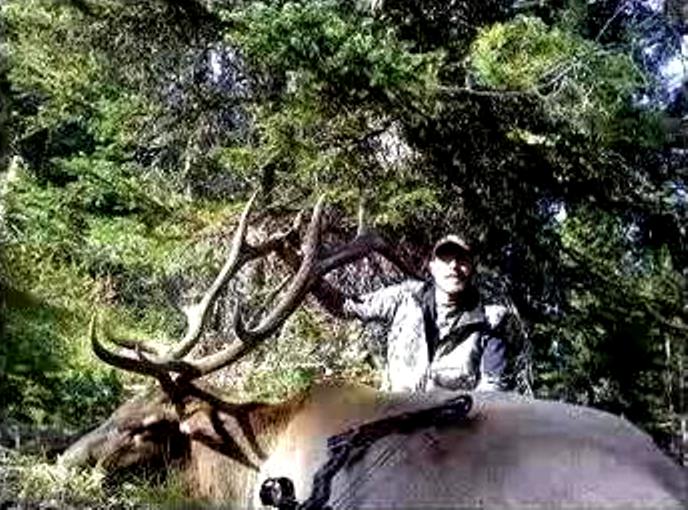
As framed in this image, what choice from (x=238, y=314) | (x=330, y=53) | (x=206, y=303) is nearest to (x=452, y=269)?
(x=238, y=314)

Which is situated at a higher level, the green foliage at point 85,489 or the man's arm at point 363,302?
the man's arm at point 363,302

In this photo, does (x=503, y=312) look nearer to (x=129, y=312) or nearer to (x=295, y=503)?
(x=295, y=503)

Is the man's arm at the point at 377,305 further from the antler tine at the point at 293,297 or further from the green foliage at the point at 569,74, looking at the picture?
the green foliage at the point at 569,74

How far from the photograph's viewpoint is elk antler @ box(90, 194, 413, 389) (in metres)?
6.64

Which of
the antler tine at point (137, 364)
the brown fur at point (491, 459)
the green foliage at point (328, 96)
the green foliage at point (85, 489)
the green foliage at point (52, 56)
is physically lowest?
the green foliage at point (85, 489)

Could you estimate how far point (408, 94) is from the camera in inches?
362

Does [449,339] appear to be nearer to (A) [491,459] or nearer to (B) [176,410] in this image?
(B) [176,410]

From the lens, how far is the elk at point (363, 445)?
14.5 ft

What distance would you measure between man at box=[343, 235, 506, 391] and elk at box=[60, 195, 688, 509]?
2.67 ft

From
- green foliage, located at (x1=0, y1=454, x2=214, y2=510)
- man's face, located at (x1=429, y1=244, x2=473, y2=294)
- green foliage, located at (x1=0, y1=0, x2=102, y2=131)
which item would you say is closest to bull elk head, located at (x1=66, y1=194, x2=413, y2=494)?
green foliage, located at (x1=0, y1=454, x2=214, y2=510)

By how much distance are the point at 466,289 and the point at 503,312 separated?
0.33 m

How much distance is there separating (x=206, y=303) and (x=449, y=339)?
1458mm

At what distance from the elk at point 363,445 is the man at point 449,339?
81 cm

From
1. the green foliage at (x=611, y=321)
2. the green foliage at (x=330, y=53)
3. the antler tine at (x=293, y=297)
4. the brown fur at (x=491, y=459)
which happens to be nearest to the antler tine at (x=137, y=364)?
the antler tine at (x=293, y=297)
